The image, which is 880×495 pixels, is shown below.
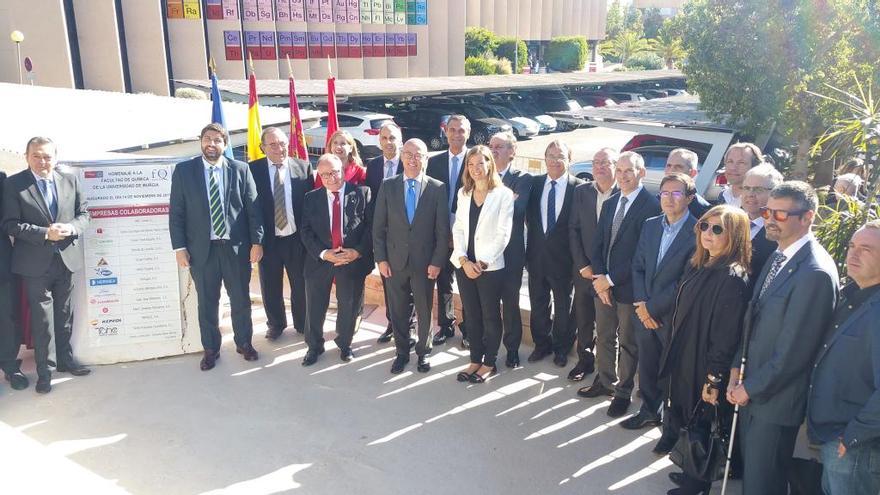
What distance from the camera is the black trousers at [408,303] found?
16.4 feet

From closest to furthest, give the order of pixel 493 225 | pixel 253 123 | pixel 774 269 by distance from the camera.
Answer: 1. pixel 774 269
2. pixel 493 225
3. pixel 253 123

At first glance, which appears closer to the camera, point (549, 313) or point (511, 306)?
point (511, 306)

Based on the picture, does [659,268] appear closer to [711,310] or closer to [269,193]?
[711,310]

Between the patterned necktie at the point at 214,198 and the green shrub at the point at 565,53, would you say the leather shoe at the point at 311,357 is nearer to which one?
the patterned necktie at the point at 214,198

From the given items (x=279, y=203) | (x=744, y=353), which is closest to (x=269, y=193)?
(x=279, y=203)

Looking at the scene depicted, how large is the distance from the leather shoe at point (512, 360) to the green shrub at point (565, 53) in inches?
2045

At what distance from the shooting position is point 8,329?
476cm

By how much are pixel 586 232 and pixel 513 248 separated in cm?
55

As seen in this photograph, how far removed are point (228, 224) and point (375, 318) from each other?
1807mm

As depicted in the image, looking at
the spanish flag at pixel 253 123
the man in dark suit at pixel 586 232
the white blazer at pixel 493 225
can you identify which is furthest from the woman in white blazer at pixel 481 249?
the spanish flag at pixel 253 123

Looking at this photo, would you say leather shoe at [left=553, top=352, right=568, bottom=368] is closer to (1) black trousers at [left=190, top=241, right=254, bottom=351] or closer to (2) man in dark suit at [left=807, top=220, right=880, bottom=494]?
(2) man in dark suit at [left=807, top=220, right=880, bottom=494]

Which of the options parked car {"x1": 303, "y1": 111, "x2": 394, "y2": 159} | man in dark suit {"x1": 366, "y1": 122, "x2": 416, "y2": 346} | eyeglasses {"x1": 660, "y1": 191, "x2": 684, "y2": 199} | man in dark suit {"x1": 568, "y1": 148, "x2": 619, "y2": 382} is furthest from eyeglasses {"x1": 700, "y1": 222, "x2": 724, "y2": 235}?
parked car {"x1": 303, "y1": 111, "x2": 394, "y2": 159}

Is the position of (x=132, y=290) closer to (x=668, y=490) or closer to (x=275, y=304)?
(x=275, y=304)

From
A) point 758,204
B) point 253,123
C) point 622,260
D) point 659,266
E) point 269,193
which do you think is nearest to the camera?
point 758,204
